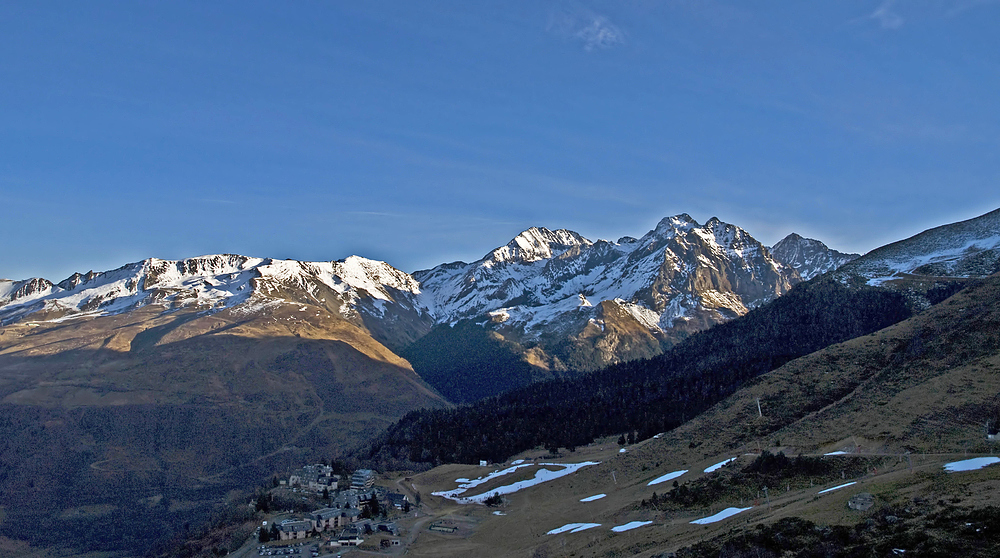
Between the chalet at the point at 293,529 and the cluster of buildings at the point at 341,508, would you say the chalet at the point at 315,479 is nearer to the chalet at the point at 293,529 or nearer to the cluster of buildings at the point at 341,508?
the cluster of buildings at the point at 341,508

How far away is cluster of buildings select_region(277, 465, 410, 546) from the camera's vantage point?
98688mm

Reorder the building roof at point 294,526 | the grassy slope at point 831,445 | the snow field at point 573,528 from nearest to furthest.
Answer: the grassy slope at point 831,445, the snow field at point 573,528, the building roof at point 294,526

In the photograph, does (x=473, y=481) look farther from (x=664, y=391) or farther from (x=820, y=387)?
(x=664, y=391)

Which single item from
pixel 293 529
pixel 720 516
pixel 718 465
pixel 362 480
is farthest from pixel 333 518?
pixel 720 516

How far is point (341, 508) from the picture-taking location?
10975cm

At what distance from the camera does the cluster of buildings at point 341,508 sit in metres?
98.7

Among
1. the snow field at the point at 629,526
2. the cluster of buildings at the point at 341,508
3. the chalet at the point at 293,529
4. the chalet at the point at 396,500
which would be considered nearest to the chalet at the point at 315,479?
the cluster of buildings at the point at 341,508

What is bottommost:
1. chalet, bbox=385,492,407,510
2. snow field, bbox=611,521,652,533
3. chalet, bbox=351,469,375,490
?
snow field, bbox=611,521,652,533

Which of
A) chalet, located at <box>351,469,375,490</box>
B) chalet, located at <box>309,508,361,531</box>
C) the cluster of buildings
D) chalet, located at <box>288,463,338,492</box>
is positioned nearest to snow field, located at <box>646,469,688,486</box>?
the cluster of buildings

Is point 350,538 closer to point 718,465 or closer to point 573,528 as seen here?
point 573,528

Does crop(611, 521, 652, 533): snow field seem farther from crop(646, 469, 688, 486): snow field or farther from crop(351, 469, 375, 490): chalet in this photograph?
crop(351, 469, 375, 490): chalet

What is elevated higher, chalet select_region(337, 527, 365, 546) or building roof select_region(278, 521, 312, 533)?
building roof select_region(278, 521, 312, 533)

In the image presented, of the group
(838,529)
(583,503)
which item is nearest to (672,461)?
(583,503)

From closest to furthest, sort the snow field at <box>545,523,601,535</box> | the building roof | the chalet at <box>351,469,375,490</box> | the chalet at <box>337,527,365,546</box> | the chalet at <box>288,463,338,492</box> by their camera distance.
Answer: the snow field at <box>545,523,601,535</box>, the chalet at <box>337,527,365,546</box>, the building roof, the chalet at <box>288,463,338,492</box>, the chalet at <box>351,469,375,490</box>
